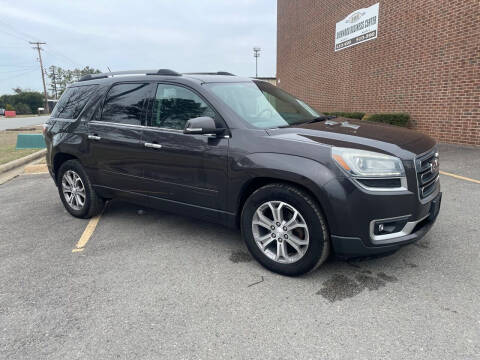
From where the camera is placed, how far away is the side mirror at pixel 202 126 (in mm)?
3100

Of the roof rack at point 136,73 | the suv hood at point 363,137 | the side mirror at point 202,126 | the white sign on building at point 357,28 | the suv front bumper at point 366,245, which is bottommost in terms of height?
the suv front bumper at point 366,245

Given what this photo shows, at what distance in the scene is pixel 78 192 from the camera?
4688 mm

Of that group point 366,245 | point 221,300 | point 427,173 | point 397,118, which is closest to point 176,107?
point 221,300

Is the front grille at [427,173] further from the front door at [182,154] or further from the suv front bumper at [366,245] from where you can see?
the front door at [182,154]

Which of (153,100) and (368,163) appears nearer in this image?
(368,163)

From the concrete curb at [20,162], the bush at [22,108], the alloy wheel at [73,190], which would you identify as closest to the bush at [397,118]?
the alloy wheel at [73,190]

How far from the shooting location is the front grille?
9.18ft

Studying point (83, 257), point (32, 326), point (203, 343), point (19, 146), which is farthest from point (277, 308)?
point (19, 146)

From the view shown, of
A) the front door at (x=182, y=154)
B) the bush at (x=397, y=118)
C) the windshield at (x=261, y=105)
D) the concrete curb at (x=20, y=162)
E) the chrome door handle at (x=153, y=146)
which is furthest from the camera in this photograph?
the bush at (x=397, y=118)

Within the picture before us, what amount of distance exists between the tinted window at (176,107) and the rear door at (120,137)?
185 millimetres

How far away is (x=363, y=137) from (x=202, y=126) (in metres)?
1.40

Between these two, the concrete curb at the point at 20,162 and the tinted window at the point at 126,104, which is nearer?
the tinted window at the point at 126,104

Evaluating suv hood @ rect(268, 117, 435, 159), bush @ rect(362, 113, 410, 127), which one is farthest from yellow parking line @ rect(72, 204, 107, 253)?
bush @ rect(362, 113, 410, 127)

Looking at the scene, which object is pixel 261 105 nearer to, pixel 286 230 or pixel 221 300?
pixel 286 230
